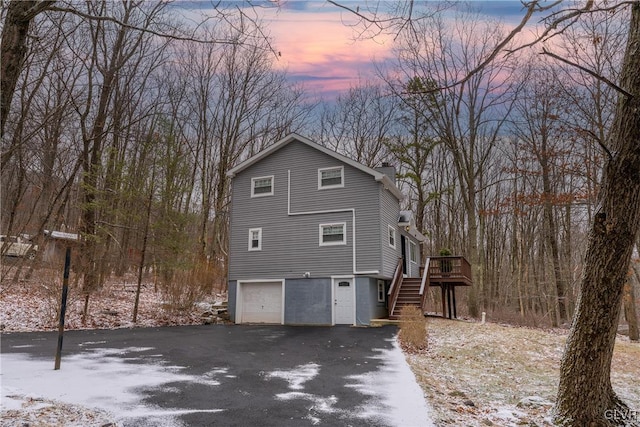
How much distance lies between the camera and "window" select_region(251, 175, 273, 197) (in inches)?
714

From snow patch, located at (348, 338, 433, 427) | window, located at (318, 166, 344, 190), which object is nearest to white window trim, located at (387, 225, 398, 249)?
window, located at (318, 166, 344, 190)

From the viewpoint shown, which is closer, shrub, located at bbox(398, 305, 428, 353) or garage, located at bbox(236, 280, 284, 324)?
shrub, located at bbox(398, 305, 428, 353)

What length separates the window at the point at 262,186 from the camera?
18.1m

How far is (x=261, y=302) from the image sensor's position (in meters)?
17.2

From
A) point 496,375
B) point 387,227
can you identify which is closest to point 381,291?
point 387,227

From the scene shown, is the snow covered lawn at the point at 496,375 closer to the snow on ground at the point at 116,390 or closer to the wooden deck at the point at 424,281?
the snow on ground at the point at 116,390

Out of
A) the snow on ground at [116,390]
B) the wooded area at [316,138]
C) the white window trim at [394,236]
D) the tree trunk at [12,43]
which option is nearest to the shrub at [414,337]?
the snow on ground at [116,390]

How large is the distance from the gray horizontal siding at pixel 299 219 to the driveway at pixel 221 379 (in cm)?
561

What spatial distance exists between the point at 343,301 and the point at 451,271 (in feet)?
17.7

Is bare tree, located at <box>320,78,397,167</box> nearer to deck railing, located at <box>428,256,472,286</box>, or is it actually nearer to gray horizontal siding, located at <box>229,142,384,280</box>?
gray horizontal siding, located at <box>229,142,384,280</box>

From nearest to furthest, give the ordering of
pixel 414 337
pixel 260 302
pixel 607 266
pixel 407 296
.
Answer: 1. pixel 607 266
2. pixel 414 337
3. pixel 407 296
4. pixel 260 302

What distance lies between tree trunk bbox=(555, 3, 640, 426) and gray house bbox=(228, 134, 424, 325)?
11067 millimetres

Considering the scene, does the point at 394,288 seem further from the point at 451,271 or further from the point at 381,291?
the point at 451,271

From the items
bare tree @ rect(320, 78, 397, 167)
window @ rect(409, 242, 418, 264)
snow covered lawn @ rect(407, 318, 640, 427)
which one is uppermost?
bare tree @ rect(320, 78, 397, 167)
